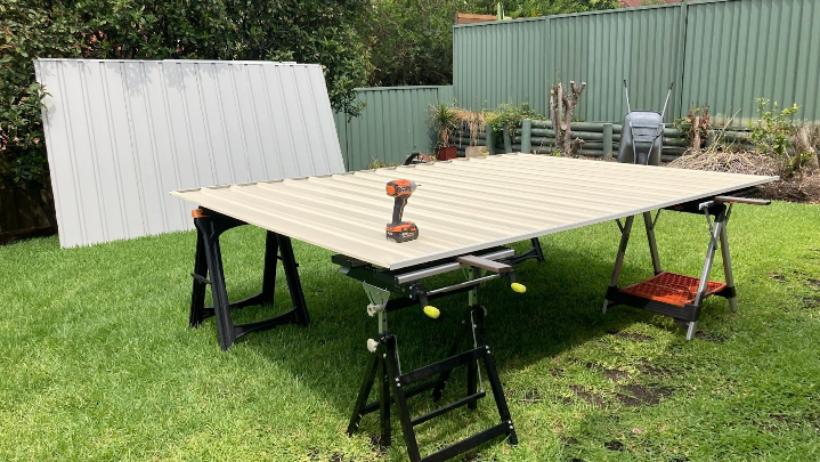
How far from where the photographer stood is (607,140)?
1170 centimetres

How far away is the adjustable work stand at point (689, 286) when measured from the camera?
14.3 ft

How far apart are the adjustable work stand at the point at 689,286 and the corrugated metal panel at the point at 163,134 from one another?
197 inches

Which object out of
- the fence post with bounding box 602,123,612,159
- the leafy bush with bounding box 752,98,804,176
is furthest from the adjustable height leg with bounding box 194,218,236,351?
the fence post with bounding box 602,123,612,159

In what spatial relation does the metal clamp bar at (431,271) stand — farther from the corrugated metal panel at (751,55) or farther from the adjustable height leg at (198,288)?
the corrugated metal panel at (751,55)

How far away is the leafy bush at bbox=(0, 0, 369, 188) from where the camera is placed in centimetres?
758

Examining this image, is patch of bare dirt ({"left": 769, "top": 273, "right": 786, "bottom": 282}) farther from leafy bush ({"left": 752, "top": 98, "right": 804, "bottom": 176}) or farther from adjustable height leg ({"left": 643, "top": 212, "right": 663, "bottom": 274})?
leafy bush ({"left": 752, "top": 98, "right": 804, "bottom": 176})

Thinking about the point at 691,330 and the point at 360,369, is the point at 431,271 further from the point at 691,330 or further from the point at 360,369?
the point at 691,330

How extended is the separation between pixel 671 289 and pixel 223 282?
3.21 metres

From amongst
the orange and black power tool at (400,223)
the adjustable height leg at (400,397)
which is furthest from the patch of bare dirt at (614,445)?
the orange and black power tool at (400,223)

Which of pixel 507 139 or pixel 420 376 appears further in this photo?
pixel 507 139

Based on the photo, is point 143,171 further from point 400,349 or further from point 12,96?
point 400,349

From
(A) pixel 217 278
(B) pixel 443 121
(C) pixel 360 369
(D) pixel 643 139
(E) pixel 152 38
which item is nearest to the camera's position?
(C) pixel 360 369

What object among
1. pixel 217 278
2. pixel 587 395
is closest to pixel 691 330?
pixel 587 395

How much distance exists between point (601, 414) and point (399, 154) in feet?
34.7
